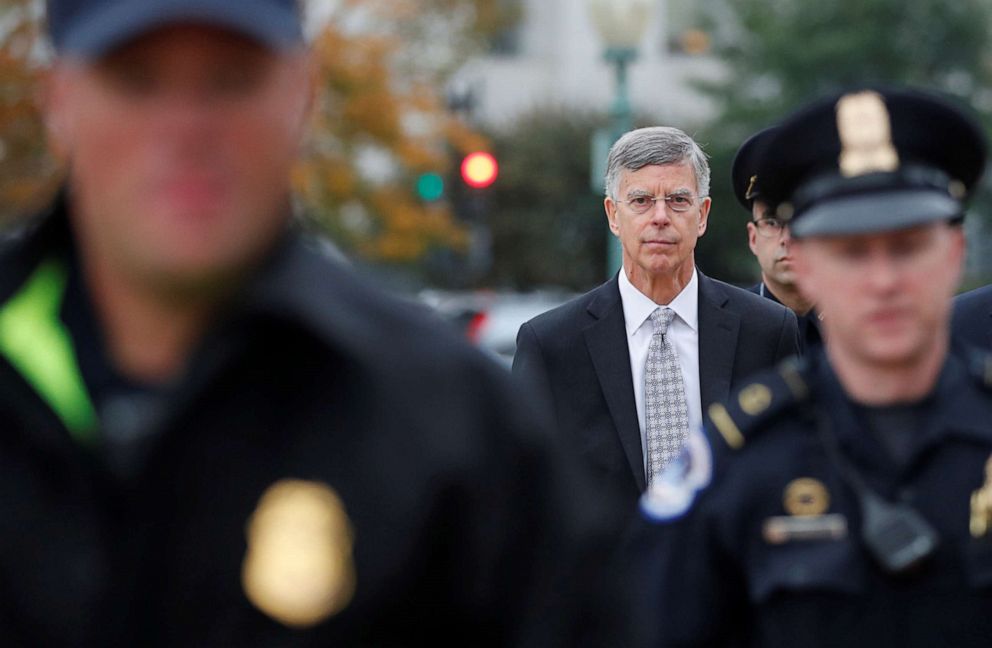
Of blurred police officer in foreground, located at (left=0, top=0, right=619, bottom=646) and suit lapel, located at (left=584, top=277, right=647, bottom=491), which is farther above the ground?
blurred police officer in foreground, located at (left=0, top=0, right=619, bottom=646)

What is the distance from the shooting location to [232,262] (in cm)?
208

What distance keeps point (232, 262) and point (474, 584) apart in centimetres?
47

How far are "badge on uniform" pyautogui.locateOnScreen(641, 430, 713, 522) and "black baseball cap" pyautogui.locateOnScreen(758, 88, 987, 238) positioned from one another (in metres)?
0.47

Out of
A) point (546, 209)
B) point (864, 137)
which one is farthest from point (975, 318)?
point (546, 209)

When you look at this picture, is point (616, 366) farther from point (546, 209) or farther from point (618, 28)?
point (546, 209)

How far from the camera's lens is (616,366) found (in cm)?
633

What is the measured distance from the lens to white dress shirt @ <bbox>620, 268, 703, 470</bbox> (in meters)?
6.31

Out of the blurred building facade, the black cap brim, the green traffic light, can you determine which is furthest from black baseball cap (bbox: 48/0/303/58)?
the blurred building facade

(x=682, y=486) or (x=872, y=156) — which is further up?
(x=872, y=156)

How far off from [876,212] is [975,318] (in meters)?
2.84

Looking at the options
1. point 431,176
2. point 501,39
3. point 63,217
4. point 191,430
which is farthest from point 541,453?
point 501,39

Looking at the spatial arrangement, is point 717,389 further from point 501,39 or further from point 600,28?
Answer: point 501,39

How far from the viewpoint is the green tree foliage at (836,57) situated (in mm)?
38438

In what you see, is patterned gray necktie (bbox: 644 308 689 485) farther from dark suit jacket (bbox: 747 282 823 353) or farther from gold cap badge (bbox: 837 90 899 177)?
gold cap badge (bbox: 837 90 899 177)
